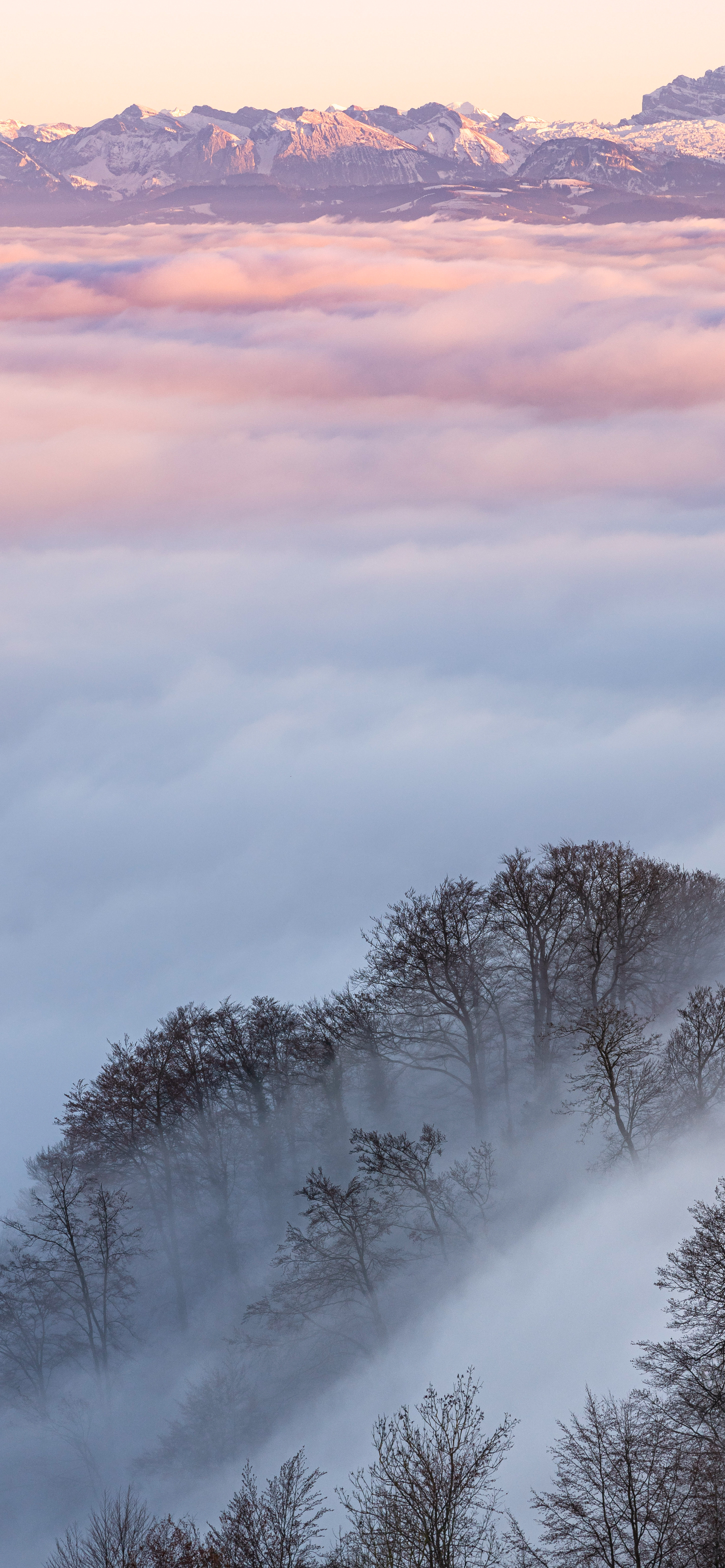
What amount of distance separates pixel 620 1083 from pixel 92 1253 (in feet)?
79.0

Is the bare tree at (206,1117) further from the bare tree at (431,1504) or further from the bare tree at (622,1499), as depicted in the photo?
the bare tree at (622,1499)

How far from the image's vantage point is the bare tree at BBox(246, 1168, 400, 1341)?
39.7 meters

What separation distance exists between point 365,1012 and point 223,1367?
14.8 metres

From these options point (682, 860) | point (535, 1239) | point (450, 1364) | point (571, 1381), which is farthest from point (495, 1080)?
point (682, 860)

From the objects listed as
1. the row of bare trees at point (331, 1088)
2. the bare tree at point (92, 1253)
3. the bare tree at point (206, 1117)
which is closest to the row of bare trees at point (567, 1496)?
the row of bare trees at point (331, 1088)

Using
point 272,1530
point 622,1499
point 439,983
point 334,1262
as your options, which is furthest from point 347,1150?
point 622,1499

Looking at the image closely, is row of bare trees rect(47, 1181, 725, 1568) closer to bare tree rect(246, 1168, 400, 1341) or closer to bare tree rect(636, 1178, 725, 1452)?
bare tree rect(636, 1178, 725, 1452)

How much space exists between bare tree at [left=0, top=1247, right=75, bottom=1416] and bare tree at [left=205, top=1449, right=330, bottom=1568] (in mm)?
14804

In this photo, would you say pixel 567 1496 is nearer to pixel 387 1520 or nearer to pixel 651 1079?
pixel 387 1520

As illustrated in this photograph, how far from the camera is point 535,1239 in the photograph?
1544 inches

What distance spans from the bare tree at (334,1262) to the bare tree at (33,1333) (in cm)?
912

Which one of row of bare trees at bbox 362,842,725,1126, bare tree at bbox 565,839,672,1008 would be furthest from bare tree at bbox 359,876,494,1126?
bare tree at bbox 565,839,672,1008

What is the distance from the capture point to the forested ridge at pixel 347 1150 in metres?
39.5

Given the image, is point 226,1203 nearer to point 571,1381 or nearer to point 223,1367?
point 223,1367
